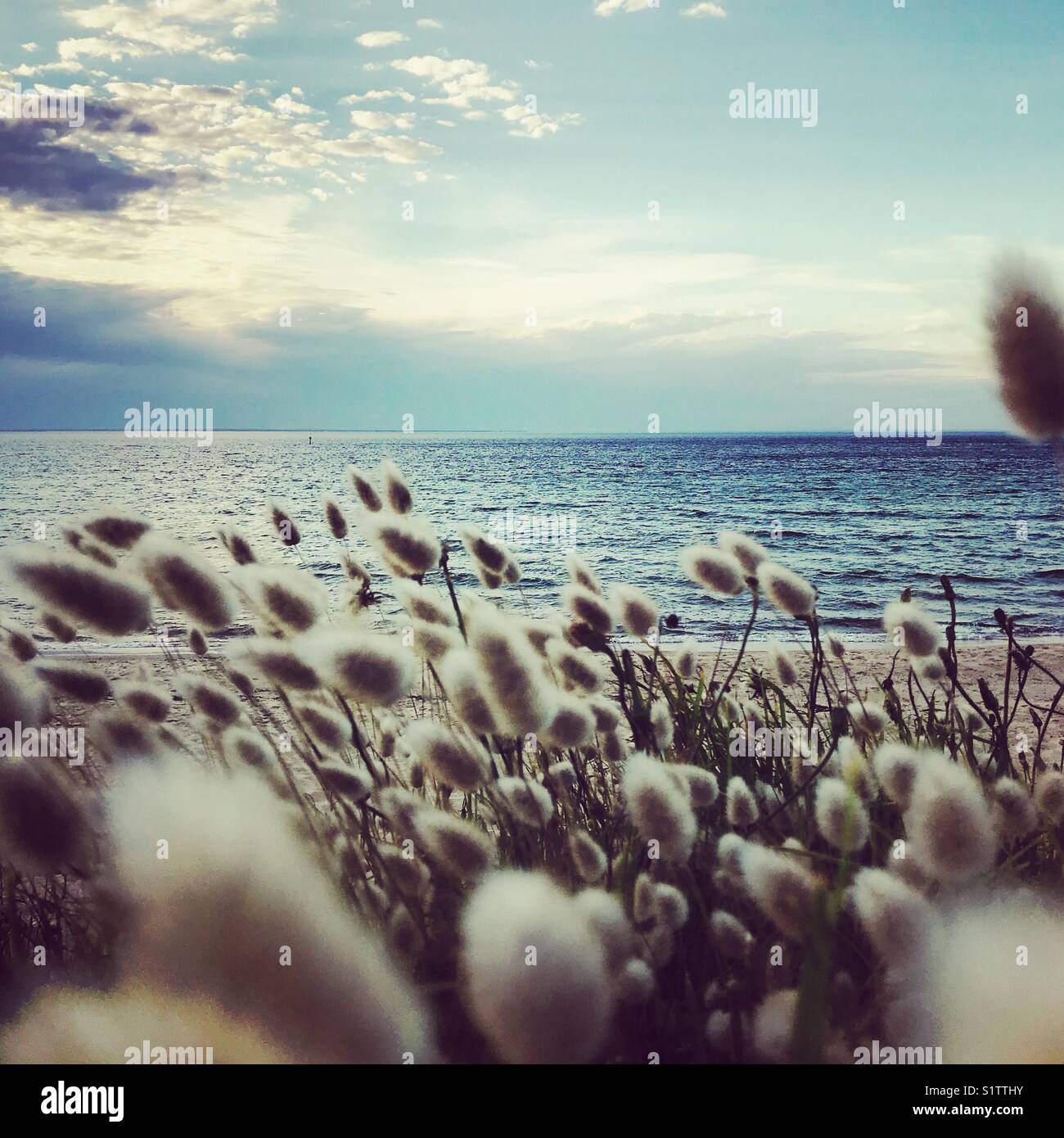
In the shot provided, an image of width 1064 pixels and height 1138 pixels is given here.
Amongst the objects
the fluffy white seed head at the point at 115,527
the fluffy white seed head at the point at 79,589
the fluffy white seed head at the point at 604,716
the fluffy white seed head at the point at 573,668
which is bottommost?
the fluffy white seed head at the point at 604,716

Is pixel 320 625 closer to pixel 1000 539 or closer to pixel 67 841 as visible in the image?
pixel 67 841

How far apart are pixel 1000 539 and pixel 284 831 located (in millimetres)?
26957

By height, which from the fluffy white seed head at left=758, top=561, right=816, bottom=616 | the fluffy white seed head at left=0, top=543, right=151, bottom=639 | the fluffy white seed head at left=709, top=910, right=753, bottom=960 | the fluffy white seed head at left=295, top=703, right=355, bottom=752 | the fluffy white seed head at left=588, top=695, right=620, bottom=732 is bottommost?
the fluffy white seed head at left=709, top=910, right=753, bottom=960

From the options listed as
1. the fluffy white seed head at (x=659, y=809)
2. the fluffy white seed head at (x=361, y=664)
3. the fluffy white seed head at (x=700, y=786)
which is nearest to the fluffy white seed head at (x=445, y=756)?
the fluffy white seed head at (x=361, y=664)

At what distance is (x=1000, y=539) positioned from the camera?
23781 millimetres

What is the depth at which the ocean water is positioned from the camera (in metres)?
13.3

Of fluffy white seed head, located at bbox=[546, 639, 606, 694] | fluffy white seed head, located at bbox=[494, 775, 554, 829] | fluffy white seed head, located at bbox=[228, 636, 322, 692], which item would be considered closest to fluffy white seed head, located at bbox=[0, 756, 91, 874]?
fluffy white seed head, located at bbox=[228, 636, 322, 692]

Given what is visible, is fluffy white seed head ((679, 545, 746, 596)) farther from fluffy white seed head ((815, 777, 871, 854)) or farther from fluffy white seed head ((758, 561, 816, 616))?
fluffy white seed head ((815, 777, 871, 854))

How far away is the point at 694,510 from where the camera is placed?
33.8m

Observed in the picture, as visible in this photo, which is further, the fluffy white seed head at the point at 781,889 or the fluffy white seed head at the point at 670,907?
the fluffy white seed head at the point at 670,907

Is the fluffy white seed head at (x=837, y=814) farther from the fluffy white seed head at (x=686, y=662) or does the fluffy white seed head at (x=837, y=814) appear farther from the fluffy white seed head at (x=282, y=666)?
the fluffy white seed head at (x=686, y=662)

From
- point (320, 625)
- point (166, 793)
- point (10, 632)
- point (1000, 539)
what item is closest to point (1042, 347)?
point (320, 625)

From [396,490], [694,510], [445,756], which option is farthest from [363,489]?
[694,510]

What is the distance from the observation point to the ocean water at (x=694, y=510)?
1326 centimetres
